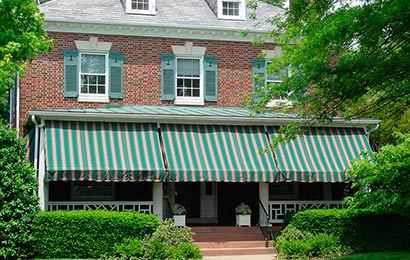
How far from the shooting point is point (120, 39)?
24438 mm

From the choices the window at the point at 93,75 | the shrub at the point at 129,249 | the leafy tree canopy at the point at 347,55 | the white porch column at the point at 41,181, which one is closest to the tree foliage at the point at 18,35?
the white porch column at the point at 41,181

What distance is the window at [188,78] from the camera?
24931 mm

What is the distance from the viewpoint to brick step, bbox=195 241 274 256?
778 inches

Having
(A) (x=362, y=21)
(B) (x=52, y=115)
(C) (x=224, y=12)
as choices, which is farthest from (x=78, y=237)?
(C) (x=224, y=12)

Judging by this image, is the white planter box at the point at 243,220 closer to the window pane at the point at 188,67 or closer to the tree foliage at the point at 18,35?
the window pane at the point at 188,67

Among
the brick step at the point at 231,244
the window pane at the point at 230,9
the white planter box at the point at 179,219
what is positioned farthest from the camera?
the window pane at the point at 230,9

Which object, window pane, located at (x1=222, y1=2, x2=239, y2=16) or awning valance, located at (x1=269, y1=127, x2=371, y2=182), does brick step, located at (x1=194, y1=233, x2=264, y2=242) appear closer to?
awning valance, located at (x1=269, y1=127, x2=371, y2=182)

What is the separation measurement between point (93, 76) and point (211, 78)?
4190mm

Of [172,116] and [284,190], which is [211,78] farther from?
[284,190]

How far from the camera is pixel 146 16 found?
2523 cm

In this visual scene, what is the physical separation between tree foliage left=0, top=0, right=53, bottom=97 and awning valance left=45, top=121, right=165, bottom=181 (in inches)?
88.2

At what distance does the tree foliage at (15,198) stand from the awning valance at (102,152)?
33.6 inches

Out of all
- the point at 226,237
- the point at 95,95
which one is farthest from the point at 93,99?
the point at 226,237

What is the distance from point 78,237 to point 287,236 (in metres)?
5.81
